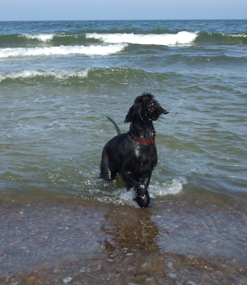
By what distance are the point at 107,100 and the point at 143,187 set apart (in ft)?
19.7

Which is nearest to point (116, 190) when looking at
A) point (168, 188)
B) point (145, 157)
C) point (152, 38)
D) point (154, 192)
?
point (154, 192)

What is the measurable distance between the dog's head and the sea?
1119 mm

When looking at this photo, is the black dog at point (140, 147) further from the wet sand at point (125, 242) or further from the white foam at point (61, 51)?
the white foam at point (61, 51)

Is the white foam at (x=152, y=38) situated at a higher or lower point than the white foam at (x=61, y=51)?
lower

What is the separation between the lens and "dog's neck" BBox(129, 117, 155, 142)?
4289 mm

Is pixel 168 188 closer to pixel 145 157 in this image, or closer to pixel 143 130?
pixel 145 157

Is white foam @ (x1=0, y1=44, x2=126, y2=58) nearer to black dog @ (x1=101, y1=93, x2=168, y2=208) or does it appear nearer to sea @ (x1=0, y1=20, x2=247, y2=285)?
sea @ (x1=0, y1=20, x2=247, y2=285)

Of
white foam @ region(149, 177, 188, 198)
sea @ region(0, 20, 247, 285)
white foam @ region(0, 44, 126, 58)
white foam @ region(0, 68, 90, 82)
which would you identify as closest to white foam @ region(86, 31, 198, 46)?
white foam @ region(0, 44, 126, 58)

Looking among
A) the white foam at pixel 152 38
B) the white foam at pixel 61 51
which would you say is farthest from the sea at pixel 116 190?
the white foam at pixel 152 38

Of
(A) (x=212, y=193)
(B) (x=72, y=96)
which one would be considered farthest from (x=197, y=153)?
(B) (x=72, y=96)

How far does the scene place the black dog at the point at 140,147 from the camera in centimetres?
412

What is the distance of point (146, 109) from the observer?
4.07 meters

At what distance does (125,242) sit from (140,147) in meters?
1.15

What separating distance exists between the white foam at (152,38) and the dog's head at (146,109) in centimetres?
2377
